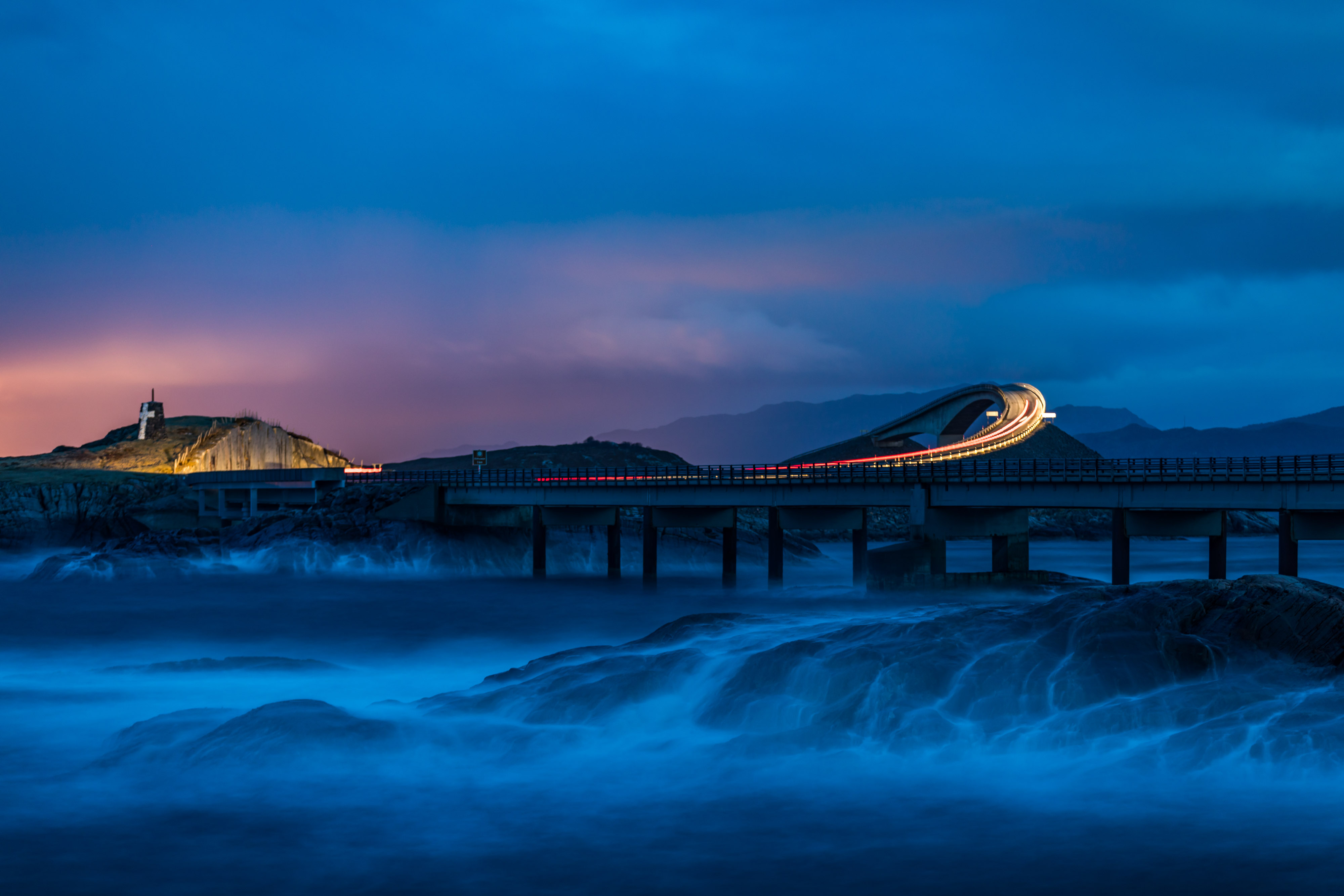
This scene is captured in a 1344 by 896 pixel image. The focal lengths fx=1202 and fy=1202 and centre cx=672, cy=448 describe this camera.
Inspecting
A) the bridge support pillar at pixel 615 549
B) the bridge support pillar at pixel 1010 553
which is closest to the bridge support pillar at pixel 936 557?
the bridge support pillar at pixel 1010 553

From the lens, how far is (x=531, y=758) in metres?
23.6

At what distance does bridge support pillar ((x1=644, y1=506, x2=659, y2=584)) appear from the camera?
68438mm

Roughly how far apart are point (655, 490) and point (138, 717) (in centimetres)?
4193

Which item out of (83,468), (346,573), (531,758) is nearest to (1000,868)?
(531,758)

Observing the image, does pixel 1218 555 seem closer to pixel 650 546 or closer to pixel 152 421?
pixel 650 546

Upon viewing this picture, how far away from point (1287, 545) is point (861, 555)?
20.8 metres

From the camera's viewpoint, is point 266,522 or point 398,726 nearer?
point 398,726

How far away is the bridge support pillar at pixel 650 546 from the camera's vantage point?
2694 inches

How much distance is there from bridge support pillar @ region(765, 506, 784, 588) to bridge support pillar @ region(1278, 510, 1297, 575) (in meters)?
24.4

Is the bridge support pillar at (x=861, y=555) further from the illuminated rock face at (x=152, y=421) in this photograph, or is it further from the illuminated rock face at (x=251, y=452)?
the illuminated rock face at (x=152, y=421)

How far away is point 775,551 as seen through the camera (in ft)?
213

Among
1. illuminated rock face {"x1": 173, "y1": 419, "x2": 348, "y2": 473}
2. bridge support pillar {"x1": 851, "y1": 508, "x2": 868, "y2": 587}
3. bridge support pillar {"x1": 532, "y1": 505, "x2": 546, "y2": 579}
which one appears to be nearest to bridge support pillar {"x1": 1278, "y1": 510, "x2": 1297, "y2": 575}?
bridge support pillar {"x1": 851, "y1": 508, "x2": 868, "y2": 587}

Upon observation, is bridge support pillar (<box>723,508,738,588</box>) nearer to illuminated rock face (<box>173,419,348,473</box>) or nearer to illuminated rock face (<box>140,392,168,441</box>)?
illuminated rock face (<box>173,419,348,473</box>)

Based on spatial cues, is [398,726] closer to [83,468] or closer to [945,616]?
[945,616]
